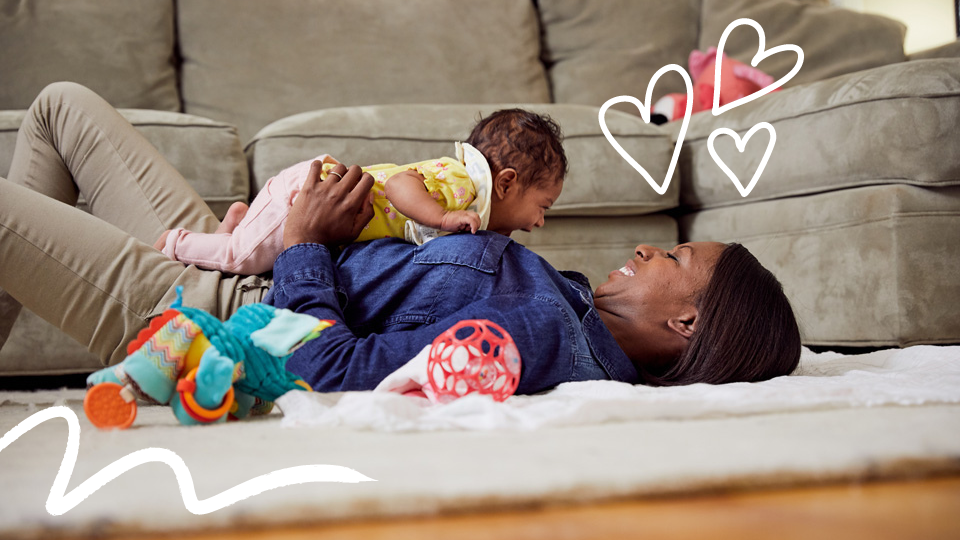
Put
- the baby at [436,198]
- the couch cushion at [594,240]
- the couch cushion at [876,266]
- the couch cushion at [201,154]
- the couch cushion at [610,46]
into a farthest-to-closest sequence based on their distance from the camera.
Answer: the couch cushion at [610,46] → the couch cushion at [594,240] → the couch cushion at [201,154] → the couch cushion at [876,266] → the baby at [436,198]

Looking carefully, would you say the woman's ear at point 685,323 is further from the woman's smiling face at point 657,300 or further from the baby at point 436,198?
the baby at point 436,198

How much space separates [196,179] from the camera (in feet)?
5.78

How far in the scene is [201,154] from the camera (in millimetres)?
1780

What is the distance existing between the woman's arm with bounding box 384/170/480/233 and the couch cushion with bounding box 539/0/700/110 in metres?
1.62

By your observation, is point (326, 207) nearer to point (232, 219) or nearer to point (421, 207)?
point (421, 207)

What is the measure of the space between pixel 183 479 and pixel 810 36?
2.87 meters

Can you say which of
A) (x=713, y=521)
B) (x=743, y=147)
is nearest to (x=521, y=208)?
(x=743, y=147)

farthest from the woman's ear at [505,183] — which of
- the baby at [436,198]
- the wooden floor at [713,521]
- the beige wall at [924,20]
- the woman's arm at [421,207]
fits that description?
the beige wall at [924,20]

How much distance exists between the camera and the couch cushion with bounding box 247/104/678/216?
1.85 meters

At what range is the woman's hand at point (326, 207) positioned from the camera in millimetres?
1144

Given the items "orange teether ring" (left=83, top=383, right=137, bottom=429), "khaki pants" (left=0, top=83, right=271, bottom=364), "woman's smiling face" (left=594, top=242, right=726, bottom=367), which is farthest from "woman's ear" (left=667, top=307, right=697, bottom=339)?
"orange teether ring" (left=83, top=383, right=137, bottom=429)

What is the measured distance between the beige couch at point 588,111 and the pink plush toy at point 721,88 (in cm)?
21

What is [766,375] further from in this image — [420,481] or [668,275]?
[420,481]

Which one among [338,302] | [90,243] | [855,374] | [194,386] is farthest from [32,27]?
[855,374]
